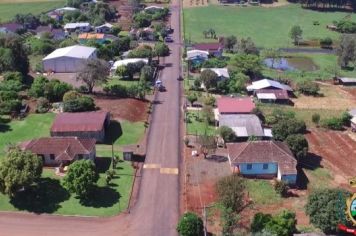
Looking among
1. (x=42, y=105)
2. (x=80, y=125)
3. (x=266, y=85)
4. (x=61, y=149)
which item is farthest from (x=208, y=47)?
(x=61, y=149)

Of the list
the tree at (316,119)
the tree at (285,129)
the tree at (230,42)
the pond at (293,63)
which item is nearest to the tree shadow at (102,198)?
the tree at (285,129)

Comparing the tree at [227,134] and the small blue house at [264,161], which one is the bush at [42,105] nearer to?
the tree at [227,134]

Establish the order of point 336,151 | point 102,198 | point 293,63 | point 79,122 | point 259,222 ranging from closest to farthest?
point 259,222
point 102,198
point 336,151
point 79,122
point 293,63

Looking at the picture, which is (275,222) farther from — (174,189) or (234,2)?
(234,2)

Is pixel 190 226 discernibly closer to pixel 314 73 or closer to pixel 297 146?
pixel 297 146

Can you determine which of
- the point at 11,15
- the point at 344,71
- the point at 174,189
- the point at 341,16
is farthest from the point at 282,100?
the point at 11,15
